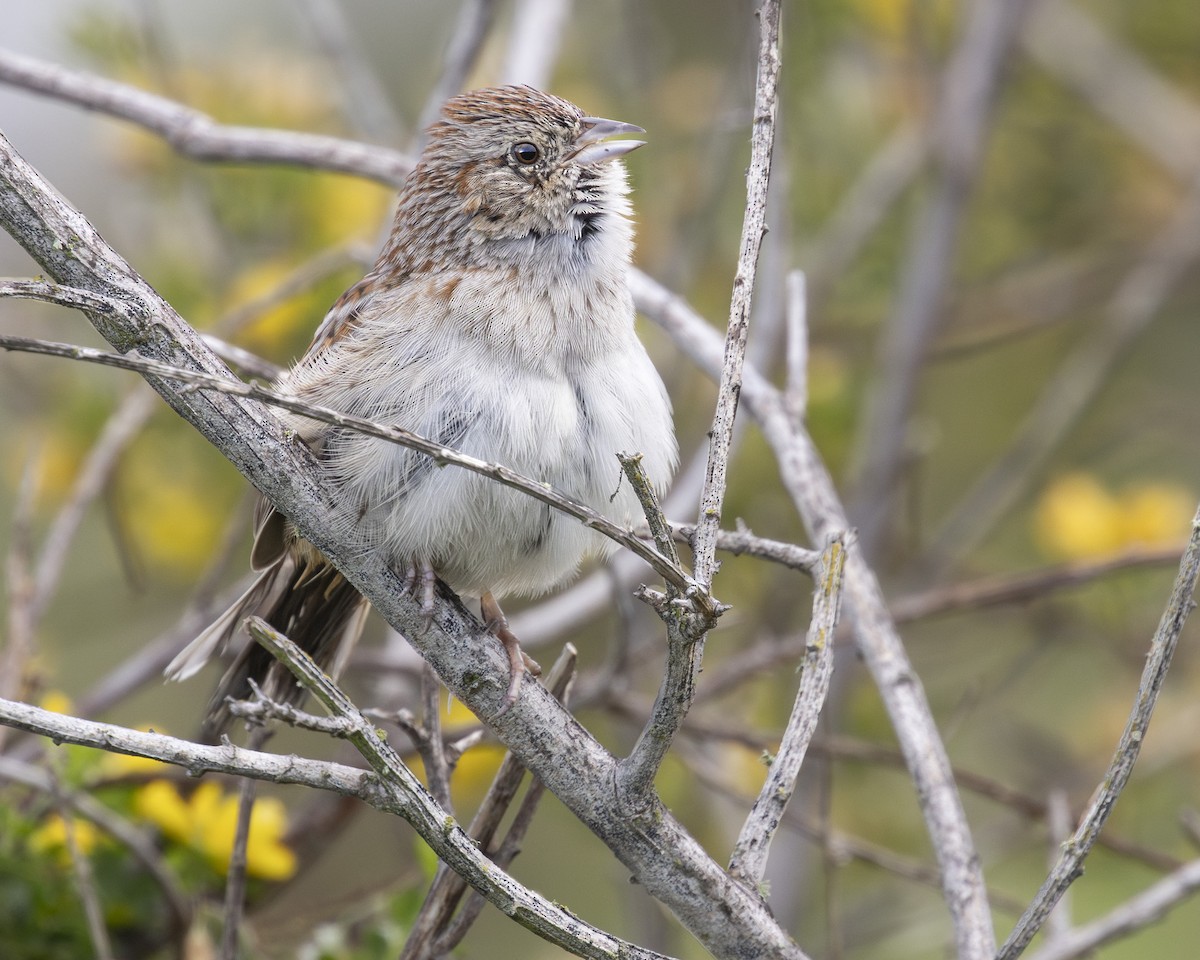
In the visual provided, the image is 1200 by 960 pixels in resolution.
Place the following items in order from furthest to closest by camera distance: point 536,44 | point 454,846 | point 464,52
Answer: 1. point 536,44
2. point 464,52
3. point 454,846

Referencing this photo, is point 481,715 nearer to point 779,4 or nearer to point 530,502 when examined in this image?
point 530,502

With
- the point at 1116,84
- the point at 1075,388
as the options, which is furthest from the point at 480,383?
the point at 1116,84

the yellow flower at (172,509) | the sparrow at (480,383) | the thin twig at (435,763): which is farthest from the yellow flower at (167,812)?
the yellow flower at (172,509)

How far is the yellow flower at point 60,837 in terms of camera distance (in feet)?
8.86

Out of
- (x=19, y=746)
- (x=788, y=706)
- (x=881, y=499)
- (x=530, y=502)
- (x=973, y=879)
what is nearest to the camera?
(x=973, y=879)

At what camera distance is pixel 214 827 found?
2.84 m

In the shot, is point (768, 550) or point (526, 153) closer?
point (768, 550)

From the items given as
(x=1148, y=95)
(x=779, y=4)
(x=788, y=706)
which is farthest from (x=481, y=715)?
(x=1148, y=95)

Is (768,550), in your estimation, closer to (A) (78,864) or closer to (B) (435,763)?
(B) (435,763)

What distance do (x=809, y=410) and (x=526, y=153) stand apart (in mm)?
2016

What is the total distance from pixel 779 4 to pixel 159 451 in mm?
3739

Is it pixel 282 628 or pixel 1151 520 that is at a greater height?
pixel 1151 520

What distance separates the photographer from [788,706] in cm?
504

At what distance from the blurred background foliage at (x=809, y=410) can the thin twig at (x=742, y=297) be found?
47.2 inches
